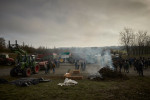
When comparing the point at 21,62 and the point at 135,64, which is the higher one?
the point at 21,62

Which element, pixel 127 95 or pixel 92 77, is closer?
pixel 127 95

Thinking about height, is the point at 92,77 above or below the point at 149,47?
below

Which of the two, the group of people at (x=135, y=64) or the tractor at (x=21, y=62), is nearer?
the tractor at (x=21, y=62)

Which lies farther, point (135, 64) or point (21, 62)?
point (135, 64)

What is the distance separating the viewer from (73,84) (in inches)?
401

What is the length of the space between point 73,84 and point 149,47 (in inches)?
2391

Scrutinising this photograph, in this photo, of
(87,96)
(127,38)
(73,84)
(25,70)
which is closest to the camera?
(87,96)

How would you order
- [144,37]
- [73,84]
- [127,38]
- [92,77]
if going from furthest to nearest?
[144,37] → [127,38] → [92,77] → [73,84]

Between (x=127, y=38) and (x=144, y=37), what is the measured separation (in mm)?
17075

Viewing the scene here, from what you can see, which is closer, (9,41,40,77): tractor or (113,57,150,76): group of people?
(9,41,40,77): tractor

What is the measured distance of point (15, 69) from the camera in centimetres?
1468

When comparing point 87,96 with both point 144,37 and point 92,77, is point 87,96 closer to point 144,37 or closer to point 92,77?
point 92,77

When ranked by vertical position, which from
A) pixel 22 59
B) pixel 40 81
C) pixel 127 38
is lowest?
pixel 40 81

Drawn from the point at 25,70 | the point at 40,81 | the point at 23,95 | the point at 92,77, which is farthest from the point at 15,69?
the point at 92,77
